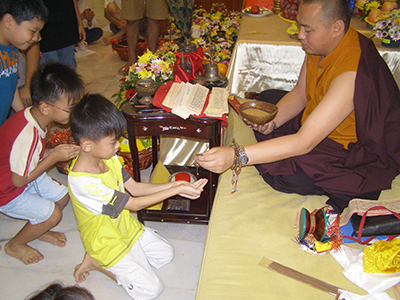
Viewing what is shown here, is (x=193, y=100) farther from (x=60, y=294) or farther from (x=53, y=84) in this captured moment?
(x=60, y=294)

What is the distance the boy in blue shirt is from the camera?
161 cm

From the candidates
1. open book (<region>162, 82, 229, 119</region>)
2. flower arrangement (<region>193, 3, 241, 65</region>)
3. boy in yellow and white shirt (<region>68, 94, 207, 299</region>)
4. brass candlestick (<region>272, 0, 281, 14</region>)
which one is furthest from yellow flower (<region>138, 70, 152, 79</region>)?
brass candlestick (<region>272, 0, 281, 14</region>)

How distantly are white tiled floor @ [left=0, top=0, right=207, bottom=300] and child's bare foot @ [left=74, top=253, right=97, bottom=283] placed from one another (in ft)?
0.12

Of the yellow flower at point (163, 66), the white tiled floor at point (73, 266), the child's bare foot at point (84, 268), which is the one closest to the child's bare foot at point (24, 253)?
the white tiled floor at point (73, 266)

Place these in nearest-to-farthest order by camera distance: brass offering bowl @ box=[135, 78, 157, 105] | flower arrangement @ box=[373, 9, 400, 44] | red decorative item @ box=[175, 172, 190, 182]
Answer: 1. brass offering bowl @ box=[135, 78, 157, 105]
2. red decorative item @ box=[175, 172, 190, 182]
3. flower arrangement @ box=[373, 9, 400, 44]

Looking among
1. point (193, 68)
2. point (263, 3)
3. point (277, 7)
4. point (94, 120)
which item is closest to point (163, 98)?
point (193, 68)

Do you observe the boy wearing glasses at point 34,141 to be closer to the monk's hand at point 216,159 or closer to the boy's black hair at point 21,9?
the boy's black hair at point 21,9

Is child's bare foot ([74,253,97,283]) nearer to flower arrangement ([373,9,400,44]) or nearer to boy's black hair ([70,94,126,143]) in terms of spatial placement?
boy's black hair ([70,94,126,143])

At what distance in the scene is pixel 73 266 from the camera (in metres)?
1.78

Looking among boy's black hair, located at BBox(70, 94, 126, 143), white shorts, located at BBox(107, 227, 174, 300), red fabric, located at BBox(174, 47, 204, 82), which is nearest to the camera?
boy's black hair, located at BBox(70, 94, 126, 143)

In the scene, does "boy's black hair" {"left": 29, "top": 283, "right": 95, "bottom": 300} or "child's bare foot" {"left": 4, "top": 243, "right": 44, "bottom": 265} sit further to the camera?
"child's bare foot" {"left": 4, "top": 243, "right": 44, "bottom": 265}

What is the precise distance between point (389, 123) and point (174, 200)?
1271mm

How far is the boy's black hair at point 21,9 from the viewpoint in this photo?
5.24ft

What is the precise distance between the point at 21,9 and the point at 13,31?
124 millimetres
